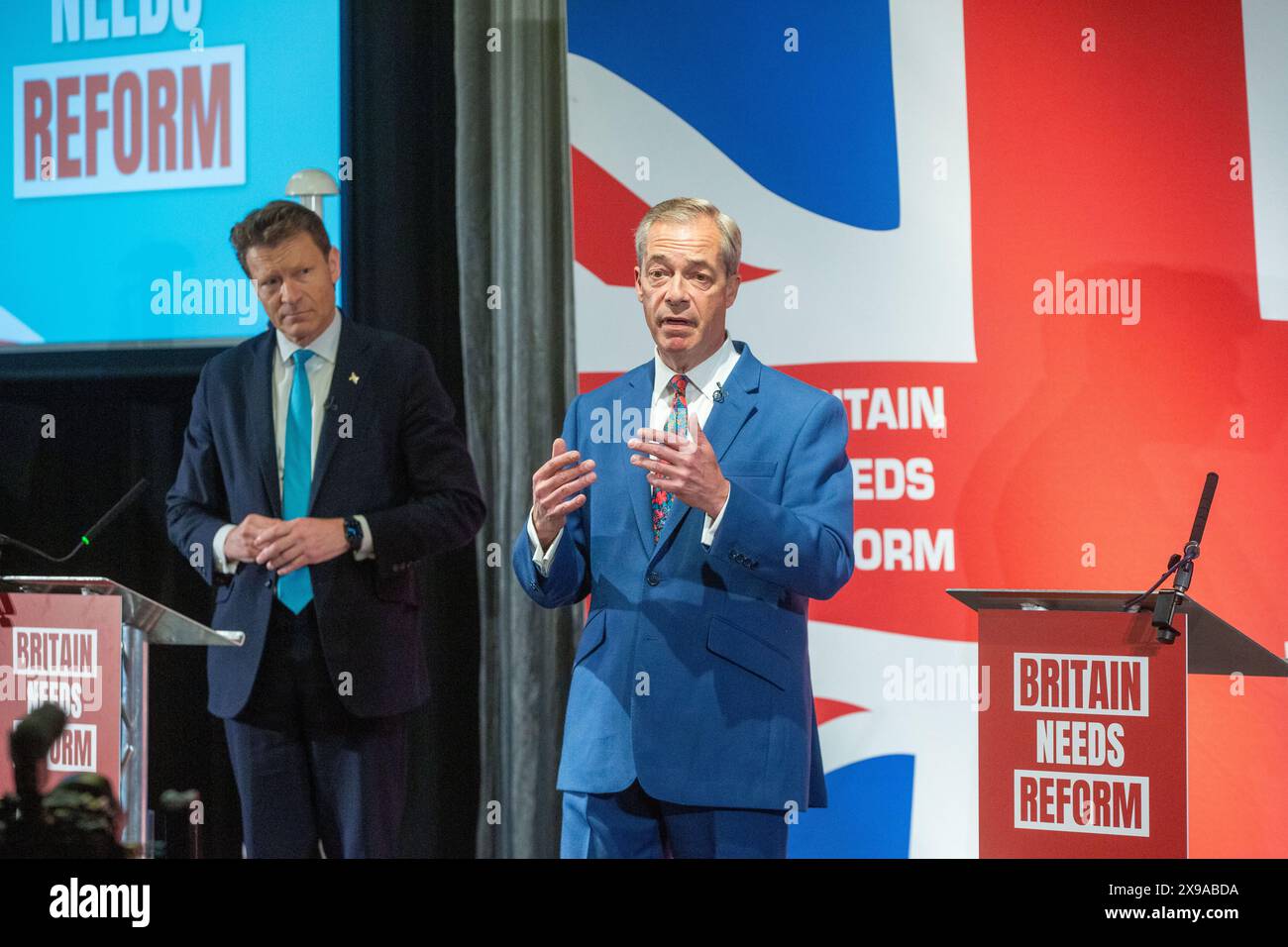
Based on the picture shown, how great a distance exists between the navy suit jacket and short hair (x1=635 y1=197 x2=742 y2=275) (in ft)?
3.22

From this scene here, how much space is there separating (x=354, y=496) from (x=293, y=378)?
38 cm

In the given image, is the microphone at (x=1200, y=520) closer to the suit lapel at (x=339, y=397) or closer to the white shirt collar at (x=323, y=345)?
the suit lapel at (x=339, y=397)

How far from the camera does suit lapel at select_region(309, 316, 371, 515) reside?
371cm

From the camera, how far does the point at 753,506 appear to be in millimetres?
2793

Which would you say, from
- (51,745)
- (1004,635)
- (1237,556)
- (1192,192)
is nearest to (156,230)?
(51,745)

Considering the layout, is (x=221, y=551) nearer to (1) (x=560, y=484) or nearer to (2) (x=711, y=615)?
(1) (x=560, y=484)

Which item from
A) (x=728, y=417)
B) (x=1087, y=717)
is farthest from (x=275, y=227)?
(x=1087, y=717)

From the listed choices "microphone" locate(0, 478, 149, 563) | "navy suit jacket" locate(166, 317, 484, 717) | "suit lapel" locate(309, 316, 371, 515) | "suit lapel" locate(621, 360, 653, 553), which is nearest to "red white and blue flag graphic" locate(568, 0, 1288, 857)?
"navy suit jacket" locate(166, 317, 484, 717)

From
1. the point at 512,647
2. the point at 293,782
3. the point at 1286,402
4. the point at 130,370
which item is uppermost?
the point at 130,370

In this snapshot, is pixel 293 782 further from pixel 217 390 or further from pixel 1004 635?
pixel 1004 635

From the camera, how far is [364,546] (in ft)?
12.0

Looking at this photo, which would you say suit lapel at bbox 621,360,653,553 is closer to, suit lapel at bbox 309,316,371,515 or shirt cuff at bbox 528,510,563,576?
shirt cuff at bbox 528,510,563,576

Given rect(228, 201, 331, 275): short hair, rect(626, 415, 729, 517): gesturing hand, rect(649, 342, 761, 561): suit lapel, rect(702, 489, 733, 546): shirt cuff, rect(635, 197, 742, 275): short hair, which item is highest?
rect(228, 201, 331, 275): short hair
